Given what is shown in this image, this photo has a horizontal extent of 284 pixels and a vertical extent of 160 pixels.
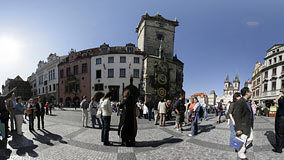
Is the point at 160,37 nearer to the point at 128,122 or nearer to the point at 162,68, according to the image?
the point at 162,68

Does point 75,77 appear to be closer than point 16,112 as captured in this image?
No

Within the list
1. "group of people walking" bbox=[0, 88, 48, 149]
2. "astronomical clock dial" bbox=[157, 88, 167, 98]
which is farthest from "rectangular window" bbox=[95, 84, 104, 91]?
"group of people walking" bbox=[0, 88, 48, 149]

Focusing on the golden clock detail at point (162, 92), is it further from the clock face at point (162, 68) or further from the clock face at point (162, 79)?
the clock face at point (162, 68)

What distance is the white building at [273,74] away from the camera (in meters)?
23.5

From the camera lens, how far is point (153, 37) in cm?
2544

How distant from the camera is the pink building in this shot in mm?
26016

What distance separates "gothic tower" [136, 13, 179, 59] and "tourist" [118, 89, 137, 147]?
21.1 m

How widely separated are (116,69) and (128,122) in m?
20.7

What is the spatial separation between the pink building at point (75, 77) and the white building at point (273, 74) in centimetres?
3577

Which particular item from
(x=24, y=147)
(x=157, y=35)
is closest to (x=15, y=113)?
(x=24, y=147)

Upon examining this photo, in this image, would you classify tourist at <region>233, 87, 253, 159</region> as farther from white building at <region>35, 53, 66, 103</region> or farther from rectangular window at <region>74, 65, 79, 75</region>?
white building at <region>35, 53, 66, 103</region>

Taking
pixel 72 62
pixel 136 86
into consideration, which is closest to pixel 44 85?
pixel 72 62

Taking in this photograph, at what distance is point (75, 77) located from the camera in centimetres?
2712

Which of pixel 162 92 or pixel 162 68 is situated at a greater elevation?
pixel 162 68
